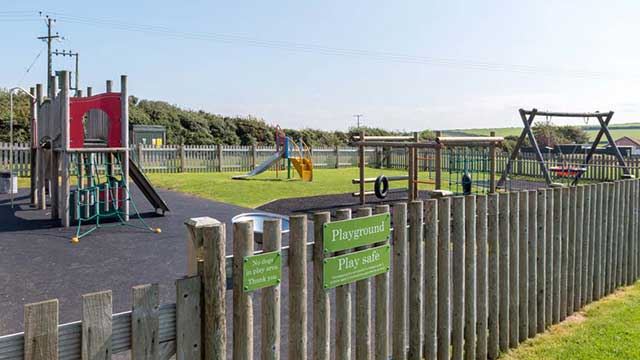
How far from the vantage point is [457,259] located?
12.2 ft

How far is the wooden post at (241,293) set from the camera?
246 centimetres

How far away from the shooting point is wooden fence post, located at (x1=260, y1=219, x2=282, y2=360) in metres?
2.59

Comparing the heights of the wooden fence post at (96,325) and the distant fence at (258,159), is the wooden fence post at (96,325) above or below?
below

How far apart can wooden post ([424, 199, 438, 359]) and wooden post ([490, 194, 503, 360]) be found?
2.27ft

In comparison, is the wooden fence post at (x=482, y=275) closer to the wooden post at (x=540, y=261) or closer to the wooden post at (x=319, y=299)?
the wooden post at (x=540, y=261)

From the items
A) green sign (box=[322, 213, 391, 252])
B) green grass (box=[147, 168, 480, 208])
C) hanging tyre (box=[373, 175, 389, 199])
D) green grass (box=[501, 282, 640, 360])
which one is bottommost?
green grass (box=[501, 282, 640, 360])

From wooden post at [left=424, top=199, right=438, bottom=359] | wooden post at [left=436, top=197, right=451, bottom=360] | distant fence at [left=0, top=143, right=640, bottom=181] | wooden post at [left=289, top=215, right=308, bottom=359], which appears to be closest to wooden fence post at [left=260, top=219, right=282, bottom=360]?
wooden post at [left=289, top=215, right=308, bottom=359]

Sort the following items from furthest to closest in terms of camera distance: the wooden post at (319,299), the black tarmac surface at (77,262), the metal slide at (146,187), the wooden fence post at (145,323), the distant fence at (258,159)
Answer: the distant fence at (258,159)
the metal slide at (146,187)
the black tarmac surface at (77,262)
the wooden post at (319,299)
the wooden fence post at (145,323)

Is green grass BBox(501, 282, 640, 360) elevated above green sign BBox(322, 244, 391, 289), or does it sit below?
below

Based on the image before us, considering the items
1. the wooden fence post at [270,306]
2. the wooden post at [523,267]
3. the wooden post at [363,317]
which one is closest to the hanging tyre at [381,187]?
the wooden post at [523,267]

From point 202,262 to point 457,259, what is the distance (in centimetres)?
203

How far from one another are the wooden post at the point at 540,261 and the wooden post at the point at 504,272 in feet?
1.63

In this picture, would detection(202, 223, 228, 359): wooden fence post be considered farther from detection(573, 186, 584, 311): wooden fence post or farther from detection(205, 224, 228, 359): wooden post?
detection(573, 186, 584, 311): wooden fence post

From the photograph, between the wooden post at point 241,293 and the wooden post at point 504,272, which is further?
the wooden post at point 504,272
